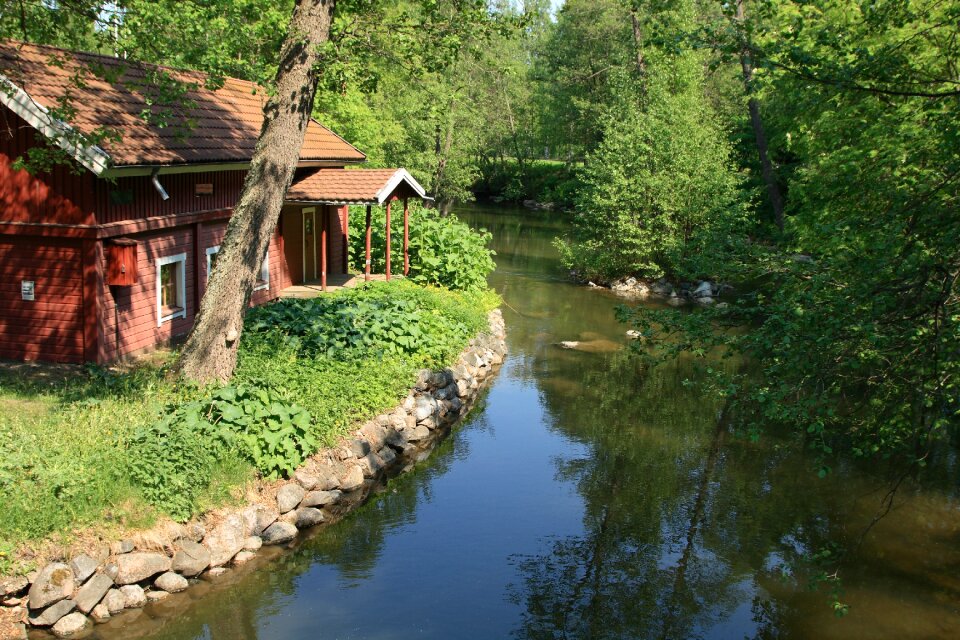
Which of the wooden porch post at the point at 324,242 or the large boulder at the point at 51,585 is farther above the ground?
the wooden porch post at the point at 324,242

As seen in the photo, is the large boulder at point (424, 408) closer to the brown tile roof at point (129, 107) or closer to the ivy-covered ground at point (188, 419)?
the ivy-covered ground at point (188, 419)

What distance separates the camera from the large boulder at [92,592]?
364 inches

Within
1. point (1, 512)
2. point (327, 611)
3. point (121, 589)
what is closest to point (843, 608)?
point (327, 611)

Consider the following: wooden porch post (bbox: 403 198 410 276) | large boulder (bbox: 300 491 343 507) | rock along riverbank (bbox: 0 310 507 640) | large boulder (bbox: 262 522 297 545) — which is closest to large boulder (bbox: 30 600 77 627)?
rock along riverbank (bbox: 0 310 507 640)

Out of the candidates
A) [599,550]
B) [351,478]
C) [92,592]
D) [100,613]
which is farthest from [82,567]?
[599,550]

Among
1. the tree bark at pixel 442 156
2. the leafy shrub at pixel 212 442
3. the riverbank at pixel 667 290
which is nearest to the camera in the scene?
the leafy shrub at pixel 212 442

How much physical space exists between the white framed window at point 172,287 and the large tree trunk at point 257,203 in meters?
3.88

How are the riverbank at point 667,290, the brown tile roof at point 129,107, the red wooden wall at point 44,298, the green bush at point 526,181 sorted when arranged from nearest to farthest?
the brown tile roof at point 129,107 < the red wooden wall at point 44,298 < the riverbank at point 667,290 < the green bush at point 526,181

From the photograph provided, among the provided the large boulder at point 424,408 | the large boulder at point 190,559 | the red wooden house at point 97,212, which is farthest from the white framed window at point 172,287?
the large boulder at point 190,559

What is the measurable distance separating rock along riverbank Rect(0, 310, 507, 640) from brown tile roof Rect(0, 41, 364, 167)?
575 cm

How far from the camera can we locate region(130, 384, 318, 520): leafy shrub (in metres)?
10.4

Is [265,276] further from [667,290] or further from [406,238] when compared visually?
[667,290]

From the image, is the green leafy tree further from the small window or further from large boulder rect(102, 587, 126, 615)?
large boulder rect(102, 587, 126, 615)

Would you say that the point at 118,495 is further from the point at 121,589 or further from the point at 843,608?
the point at 843,608
